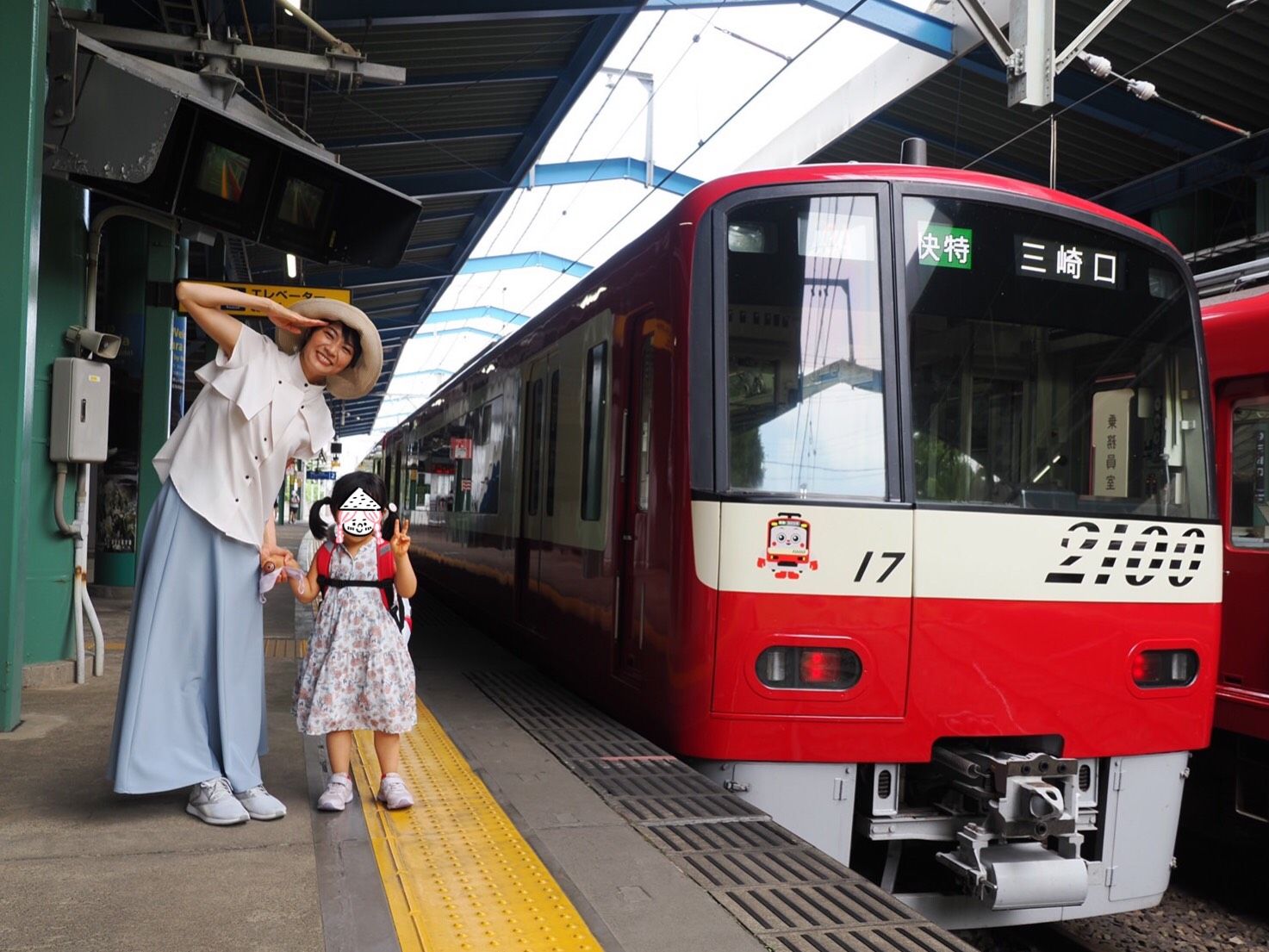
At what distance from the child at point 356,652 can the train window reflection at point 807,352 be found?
1267mm

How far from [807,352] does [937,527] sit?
78cm

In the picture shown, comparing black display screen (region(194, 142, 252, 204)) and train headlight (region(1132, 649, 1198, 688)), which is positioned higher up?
black display screen (region(194, 142, 252, 204))

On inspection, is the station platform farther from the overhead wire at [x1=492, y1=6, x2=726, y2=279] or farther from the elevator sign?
the overhead wire at [x1=492, y1=6, x2=726, y2=279]

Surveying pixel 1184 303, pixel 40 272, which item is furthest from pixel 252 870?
pixel 40 272

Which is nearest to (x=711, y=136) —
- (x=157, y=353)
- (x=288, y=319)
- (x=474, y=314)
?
(x=157, y=353)

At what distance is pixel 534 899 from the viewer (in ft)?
10.0

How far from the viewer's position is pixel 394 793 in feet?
12.8

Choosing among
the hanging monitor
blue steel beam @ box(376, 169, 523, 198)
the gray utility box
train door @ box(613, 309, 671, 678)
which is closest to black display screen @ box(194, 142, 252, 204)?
the hanging monitor

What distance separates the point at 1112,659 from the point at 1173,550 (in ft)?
1.64

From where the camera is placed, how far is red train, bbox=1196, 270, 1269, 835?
5.70 metres

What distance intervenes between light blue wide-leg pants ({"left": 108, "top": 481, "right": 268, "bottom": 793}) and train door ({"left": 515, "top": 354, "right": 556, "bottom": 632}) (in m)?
3.39

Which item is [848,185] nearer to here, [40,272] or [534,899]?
[534,899]

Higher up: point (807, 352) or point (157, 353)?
point (157, 353)

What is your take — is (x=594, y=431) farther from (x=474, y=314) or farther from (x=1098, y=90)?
(x=474, y=314)
